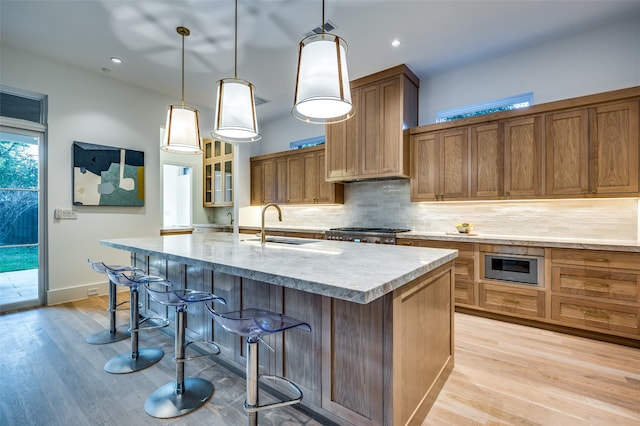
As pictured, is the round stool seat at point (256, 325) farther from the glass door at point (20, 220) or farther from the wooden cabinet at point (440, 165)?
the glass door at point (20, 220)

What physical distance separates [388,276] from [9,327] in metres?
3.96

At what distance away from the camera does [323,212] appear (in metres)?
5.45

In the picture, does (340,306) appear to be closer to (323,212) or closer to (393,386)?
(393,386)

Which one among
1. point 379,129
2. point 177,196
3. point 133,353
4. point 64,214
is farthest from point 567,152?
point 177,196

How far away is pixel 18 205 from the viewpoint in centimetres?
369

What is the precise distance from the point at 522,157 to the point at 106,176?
5369 millimetres

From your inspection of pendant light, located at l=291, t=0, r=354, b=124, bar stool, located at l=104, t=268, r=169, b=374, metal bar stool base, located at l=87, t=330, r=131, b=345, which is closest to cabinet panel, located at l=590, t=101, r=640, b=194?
pendant light, located at l=291, t=0, r=354, b=124

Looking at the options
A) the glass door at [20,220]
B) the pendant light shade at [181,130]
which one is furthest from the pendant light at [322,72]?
the glass door at [20,220]

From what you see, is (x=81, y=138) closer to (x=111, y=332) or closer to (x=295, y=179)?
(x=111, y=332)

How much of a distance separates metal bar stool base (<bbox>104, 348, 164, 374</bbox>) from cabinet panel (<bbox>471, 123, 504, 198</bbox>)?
3.65 m

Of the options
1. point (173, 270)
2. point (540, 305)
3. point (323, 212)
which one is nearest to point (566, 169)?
point (540, 305)

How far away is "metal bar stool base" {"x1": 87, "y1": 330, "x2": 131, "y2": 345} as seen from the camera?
8.67 feet

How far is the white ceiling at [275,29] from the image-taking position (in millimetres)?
2777

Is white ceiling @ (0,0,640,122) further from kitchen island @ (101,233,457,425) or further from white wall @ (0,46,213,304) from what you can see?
kitchen island @ (101,233,457,425)
